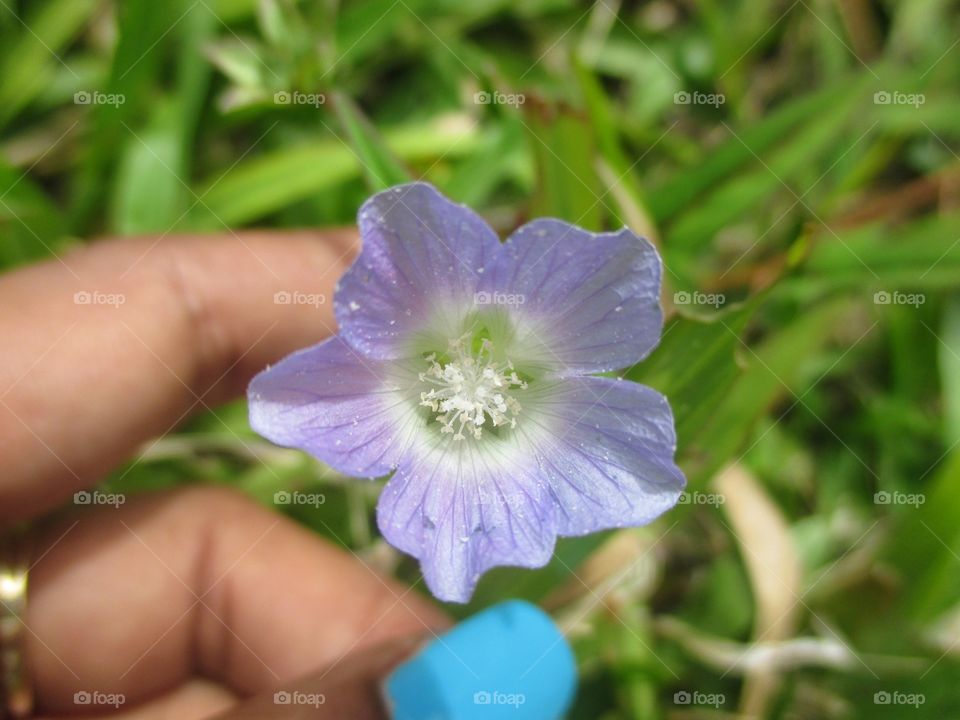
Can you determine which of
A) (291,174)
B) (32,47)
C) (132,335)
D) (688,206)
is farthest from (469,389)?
(32,47)

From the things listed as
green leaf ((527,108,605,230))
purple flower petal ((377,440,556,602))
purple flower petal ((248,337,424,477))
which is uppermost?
green leaf ((527,108,605,230))

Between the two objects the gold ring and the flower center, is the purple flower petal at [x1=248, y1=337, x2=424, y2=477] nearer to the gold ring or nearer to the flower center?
the flower center

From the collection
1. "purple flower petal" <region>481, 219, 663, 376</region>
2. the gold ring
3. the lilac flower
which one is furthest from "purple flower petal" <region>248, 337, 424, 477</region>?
the gold ring

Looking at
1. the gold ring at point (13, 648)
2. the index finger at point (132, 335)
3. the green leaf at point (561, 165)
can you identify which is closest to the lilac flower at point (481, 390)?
the green leaf at point (561, 165)

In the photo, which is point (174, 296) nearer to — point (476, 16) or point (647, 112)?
point (476, 16)

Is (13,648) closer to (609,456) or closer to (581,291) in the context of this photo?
(609,456)

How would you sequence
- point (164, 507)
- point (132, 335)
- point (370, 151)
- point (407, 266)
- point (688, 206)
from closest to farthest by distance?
point (407, 266) → point (370, 151) → point (132, 335) → point (164, 507) → point (688, 206)

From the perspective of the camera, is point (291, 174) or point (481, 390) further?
point (291, 174)
